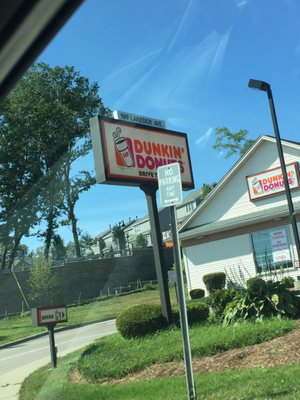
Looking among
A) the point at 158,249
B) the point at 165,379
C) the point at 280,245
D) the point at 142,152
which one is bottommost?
the point at 165,379

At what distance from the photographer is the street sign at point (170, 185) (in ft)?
21.4

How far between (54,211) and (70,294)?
21205mm

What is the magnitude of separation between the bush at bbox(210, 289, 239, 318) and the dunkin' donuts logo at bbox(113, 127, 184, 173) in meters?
3.85

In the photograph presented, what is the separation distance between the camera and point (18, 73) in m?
3.08

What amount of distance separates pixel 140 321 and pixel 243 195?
1463 cm

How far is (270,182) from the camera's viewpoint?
24.2m

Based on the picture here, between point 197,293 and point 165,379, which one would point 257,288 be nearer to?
point 165,379

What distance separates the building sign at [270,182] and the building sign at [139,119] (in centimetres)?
1035

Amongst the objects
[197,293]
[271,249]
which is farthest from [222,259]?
[271,249]

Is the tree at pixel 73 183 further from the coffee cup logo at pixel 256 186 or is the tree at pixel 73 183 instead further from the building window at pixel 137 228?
the building window at pixel 137 228

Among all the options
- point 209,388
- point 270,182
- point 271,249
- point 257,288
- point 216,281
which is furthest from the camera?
point 216,281

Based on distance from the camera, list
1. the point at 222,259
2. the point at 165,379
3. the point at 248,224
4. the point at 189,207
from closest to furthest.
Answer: the point at 165,379, the point at 248,224, the point at 222,259, the point at 189,207

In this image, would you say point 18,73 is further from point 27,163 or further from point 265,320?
point 27,163

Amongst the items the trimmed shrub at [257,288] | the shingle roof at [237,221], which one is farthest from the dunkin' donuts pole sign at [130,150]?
the shingle roof at [237,221]
